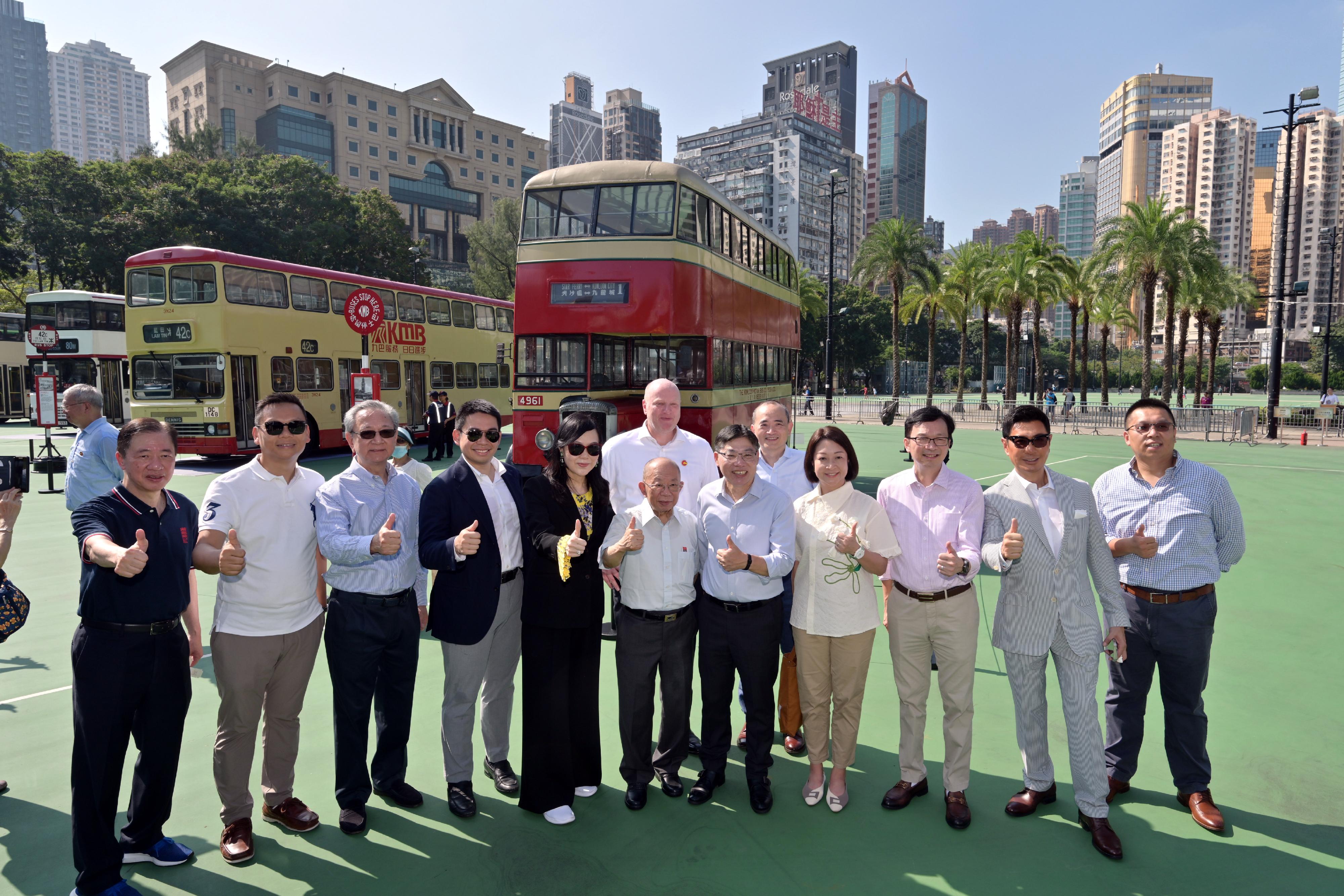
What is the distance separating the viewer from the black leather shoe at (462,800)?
12.7 ft

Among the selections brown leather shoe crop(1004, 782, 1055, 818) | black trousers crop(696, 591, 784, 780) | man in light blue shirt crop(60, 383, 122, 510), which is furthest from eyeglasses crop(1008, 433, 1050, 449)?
man in light blue shirt crop(60, 383, 122, 510)

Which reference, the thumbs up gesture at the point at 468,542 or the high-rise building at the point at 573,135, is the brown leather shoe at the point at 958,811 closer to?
the thumbs up gesture at the point at 468,542

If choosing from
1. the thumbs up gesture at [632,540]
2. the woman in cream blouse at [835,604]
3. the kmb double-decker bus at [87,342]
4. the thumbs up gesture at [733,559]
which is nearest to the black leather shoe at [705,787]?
the woman in cream blouse at [835,604]

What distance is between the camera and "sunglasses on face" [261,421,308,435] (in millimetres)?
3564

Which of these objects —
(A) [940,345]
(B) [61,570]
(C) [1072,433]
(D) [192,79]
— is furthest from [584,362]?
(D) [192,79]

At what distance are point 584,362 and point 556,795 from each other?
748cm

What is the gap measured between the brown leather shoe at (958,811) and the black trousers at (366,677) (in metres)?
2.66

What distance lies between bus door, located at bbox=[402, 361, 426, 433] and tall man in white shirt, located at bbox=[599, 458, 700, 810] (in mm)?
19288

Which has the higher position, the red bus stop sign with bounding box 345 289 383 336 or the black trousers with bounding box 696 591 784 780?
the red bus stop sign with bounding box 345 289 383 336

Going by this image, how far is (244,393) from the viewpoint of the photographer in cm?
1725

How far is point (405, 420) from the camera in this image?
2227 cm

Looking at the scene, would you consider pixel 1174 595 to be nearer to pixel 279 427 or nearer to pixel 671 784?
pixel 671 784

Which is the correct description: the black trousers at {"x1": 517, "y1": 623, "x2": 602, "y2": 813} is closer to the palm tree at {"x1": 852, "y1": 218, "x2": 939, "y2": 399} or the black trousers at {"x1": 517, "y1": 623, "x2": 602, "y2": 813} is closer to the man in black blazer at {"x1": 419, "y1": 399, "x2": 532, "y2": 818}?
the man in black blazer at {"x1": 419, "y1": 399, "x2": 532, "y2": 818}

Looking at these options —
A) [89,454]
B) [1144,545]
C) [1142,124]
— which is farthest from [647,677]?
[1142,124]
